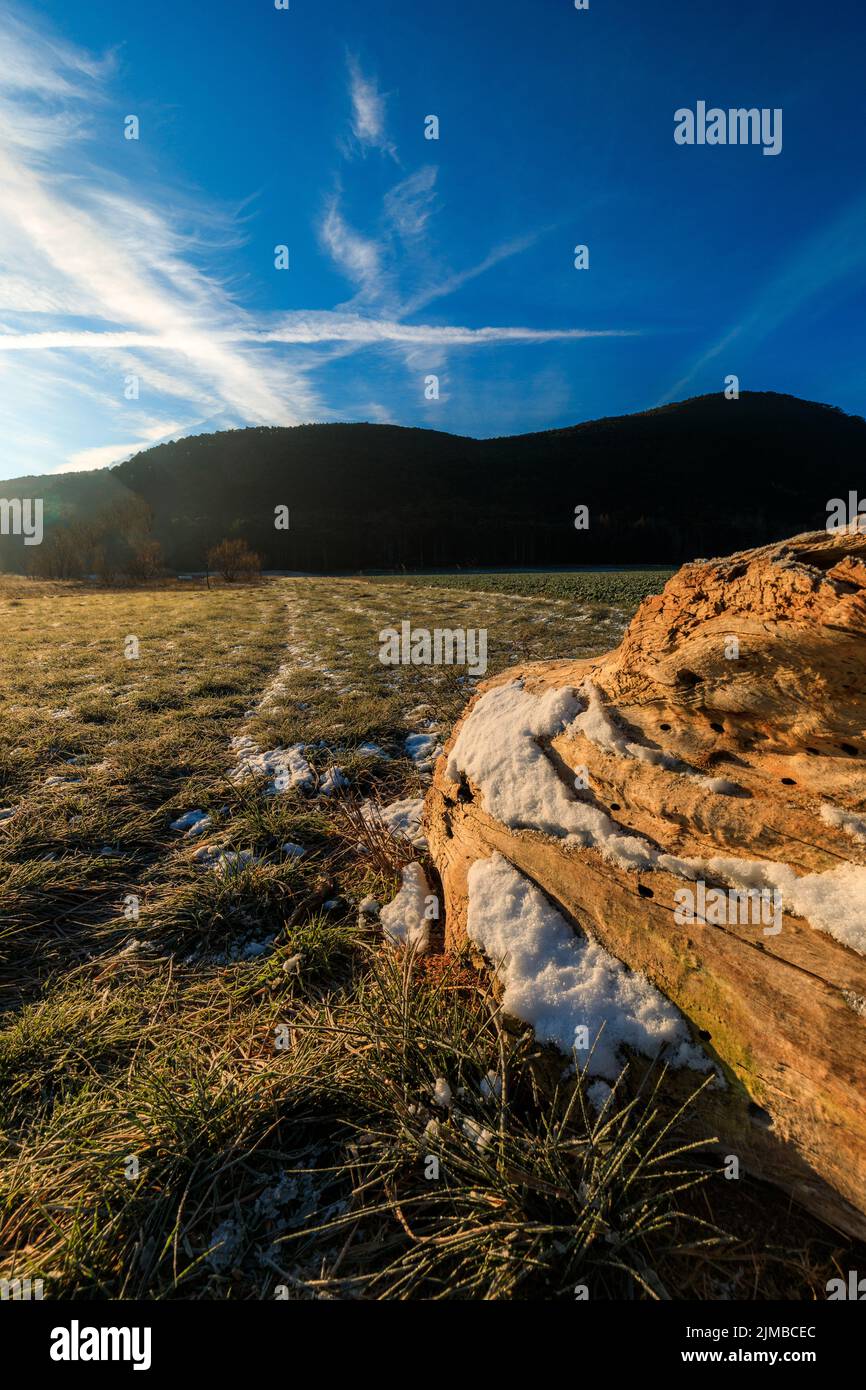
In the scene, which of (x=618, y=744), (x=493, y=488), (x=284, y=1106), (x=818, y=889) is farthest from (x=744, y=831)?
(x=493, y=488)

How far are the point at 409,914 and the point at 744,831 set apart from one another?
1.96 meters

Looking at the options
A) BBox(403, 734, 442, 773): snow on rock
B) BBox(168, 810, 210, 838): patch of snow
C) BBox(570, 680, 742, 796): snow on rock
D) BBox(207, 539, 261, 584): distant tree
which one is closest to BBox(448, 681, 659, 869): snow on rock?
BBox(570, 680, 742, 796): snow on rock

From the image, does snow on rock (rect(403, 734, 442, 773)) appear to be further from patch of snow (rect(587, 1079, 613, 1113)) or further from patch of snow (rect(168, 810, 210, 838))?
patch of snow (rect(587, 1079, 613, 1113))

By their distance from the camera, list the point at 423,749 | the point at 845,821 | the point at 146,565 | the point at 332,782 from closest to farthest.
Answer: the point at 845,821, the point at 332,782, the point at 423,749, the point at 146,565

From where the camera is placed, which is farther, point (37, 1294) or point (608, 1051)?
point (608, 1051)

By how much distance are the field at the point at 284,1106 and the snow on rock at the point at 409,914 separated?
0.14 m

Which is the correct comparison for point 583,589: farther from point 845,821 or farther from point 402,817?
point 845,821

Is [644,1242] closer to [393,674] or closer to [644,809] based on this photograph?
[644,809]

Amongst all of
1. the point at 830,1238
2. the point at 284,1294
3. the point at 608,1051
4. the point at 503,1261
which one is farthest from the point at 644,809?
the point at 284,1294

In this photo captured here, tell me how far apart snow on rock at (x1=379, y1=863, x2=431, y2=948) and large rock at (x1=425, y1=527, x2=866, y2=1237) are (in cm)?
22

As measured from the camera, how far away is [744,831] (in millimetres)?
2150

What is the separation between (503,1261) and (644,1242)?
0.47m
